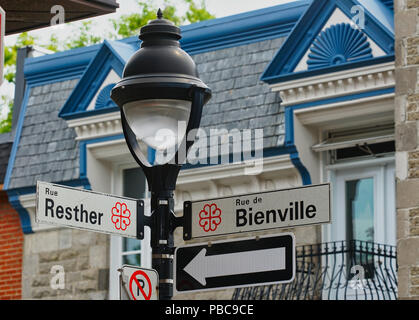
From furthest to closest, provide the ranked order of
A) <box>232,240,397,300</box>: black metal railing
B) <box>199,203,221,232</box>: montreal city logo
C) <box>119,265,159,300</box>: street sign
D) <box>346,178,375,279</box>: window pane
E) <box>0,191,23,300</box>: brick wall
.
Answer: <box>0,191,23,300</box>: brick wall → <box>346,178,375,279</box>: window pane → <box>232,240,397,300</box>: black metal railing → <box>199,203,221,232</box>: montreal city logo → <box>119,265,159,300</box>: street sign

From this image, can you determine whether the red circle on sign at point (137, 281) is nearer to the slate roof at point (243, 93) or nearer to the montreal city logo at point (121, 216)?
the montreal city logo at point (121, 216)

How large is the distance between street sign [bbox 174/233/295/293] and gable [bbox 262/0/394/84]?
6963 mm

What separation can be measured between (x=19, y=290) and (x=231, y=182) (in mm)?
4135

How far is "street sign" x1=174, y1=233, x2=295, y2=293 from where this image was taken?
28.7 ft

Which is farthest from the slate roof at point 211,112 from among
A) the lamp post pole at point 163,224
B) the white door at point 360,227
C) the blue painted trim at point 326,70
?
the lamp post pole at point 163,224

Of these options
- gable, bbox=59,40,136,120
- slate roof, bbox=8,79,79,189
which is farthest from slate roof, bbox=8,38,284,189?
gable, bbox=59,40,136,120

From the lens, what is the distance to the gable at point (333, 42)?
15.5 meters

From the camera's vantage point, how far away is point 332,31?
15914mm

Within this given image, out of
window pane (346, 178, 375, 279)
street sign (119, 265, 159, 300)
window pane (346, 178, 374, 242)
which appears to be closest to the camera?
street sign (119, 265, 159, 300)

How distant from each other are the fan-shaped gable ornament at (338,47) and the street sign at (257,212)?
6953 mm

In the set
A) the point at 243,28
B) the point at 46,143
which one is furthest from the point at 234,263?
the point at 46,143

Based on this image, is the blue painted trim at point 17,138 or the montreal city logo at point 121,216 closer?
the montreal city logo at point 121,216

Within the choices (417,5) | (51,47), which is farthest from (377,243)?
(51,47)

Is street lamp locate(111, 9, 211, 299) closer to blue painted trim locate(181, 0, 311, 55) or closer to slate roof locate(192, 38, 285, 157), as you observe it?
slate roof locate(192, 38, 285, 157)
